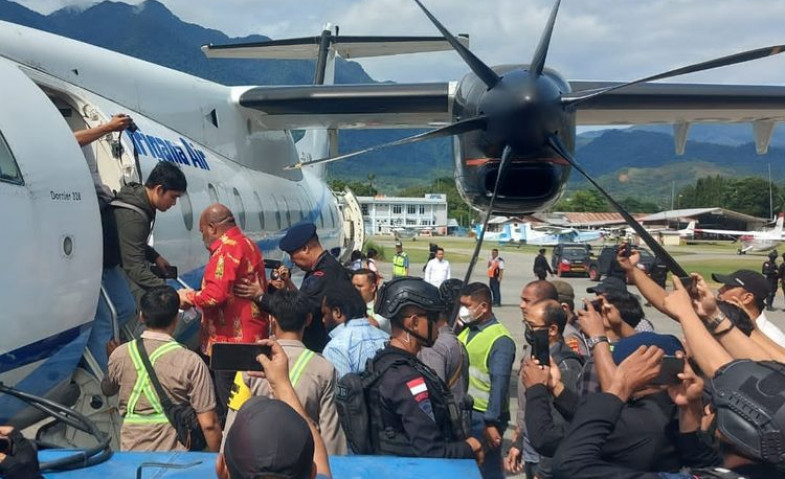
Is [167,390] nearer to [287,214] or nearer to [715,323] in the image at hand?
[715,323]

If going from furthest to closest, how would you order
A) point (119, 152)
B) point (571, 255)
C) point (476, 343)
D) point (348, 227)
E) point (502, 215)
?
point (571, 255), point (348, 227), point (502, 215), point (119, 152), point (476, 343)

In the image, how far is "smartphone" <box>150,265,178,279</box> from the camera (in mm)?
5078

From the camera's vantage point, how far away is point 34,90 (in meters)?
4.54

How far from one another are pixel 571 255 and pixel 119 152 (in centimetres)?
2705

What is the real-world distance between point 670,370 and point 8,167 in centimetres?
339

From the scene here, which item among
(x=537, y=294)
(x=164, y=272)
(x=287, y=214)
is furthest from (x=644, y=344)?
(x=287, y=214)

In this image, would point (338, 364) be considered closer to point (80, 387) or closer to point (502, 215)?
point (80, 387)

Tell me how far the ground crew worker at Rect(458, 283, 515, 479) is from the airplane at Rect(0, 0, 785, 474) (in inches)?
46.9

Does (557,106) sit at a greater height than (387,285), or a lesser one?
greater

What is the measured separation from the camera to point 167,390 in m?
3.47

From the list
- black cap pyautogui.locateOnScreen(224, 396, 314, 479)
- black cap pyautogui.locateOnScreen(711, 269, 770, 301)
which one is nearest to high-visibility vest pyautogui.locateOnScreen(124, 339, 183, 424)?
black cap pyautogui.locateOnScreen(224, 396, 314, 479)

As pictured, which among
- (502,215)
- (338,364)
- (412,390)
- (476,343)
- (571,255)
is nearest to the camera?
(412,390)

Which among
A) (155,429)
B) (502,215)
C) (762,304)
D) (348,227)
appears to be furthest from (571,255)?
(155,429)

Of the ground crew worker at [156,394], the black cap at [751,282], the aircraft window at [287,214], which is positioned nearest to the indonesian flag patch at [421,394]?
the ground crew worker at [156,394]
